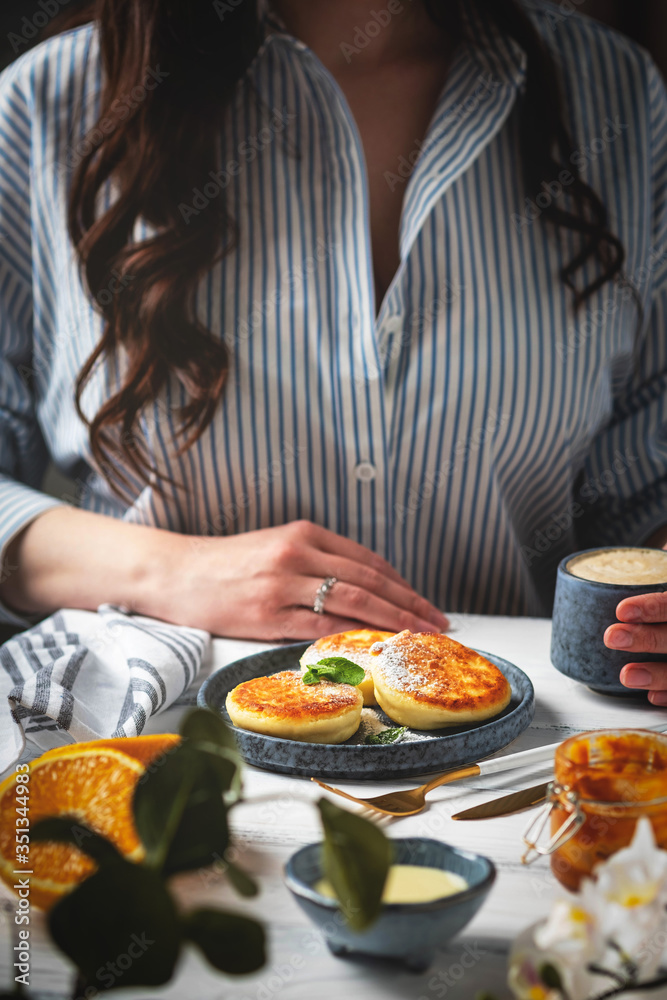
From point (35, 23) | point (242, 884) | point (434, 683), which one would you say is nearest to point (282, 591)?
point (434, 683)

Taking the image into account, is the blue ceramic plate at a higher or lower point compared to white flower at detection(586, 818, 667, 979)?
lower

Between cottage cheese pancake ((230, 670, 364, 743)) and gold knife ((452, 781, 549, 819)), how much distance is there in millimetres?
133

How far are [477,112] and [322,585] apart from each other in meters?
0.81

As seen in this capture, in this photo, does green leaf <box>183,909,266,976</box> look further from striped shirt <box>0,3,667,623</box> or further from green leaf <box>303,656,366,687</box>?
striped shirt <box>0,3,667,623</box>

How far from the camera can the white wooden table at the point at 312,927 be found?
18.6 inches

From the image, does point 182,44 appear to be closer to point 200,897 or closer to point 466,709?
point 466,709

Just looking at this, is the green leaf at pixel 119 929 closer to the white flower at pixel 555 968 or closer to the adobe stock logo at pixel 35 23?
the white flower at pixel 555 968

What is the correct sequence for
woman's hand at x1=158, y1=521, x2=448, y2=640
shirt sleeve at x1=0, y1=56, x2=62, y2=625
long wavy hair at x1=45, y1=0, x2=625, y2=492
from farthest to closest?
shirt sleeve at x1=0, y1=56, x2=62, y2=625, long wavy hair at x1=45, y1=0, x2=625, y2=492, woman's hand at x1=158, y1=521, x2=448, y2=640

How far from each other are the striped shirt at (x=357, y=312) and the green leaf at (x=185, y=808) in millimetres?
856

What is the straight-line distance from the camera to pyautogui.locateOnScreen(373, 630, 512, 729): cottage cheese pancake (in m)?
0.75

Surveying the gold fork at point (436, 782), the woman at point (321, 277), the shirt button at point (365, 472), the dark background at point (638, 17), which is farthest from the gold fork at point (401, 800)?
the dark background at point (638, 17)

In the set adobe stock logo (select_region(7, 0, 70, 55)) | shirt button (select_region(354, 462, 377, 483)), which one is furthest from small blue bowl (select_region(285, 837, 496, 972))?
adobe stock logo (select_region(7, 0, 70, 55))

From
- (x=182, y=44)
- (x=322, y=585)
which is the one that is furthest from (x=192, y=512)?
(x=182, y=44)

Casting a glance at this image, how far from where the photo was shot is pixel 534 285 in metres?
1.31
